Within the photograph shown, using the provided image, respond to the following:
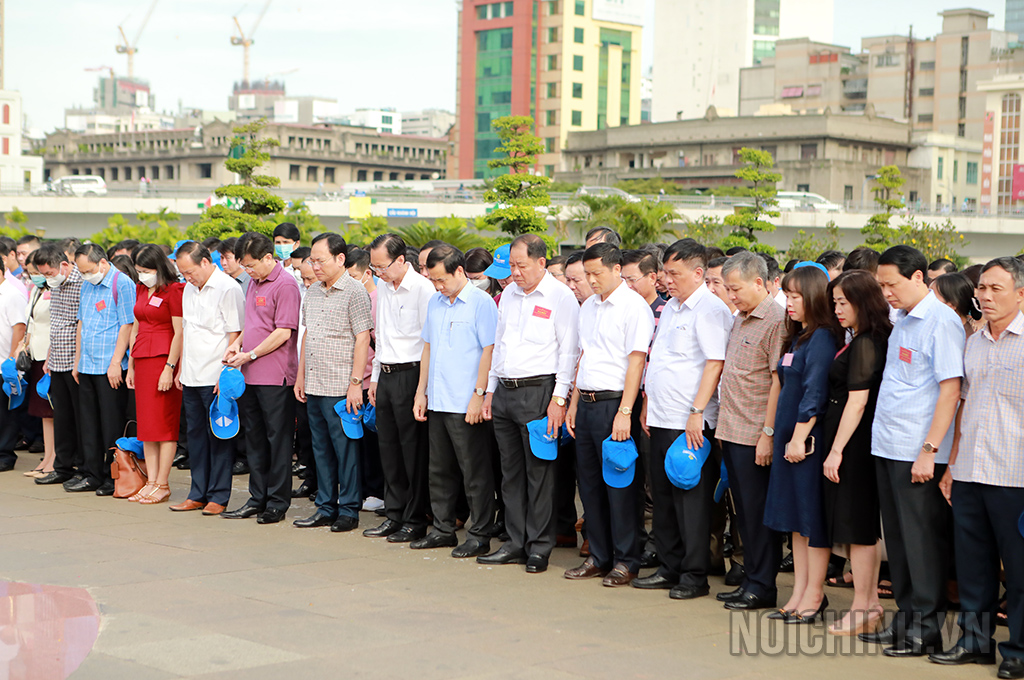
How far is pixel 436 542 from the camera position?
775cm

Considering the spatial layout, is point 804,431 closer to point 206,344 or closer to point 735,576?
point 735,576

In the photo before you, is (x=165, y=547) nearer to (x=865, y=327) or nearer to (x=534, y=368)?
(x=534, y=368)

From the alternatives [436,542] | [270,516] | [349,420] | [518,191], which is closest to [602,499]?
[436,542]

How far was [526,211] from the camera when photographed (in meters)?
25.5

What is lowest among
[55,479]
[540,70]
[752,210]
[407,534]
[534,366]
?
[55,479]

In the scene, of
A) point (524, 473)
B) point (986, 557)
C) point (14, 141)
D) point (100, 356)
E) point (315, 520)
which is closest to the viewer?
point (986, 557)

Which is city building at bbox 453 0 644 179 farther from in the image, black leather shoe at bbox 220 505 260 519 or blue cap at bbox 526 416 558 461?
blue cap at bbox 526 416 558 461

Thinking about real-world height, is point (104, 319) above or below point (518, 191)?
below

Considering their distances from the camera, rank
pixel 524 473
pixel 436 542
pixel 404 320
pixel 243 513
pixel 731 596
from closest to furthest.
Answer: pixel 731 596 → pixel 524 473 → pixel 436 542 → pixel 404 320 → pixel 243 513

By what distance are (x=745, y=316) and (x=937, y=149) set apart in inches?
3663

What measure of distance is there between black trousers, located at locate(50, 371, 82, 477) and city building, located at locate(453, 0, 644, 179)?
98.5m

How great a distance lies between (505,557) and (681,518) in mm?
1322

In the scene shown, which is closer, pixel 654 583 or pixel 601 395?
pixel 654 583

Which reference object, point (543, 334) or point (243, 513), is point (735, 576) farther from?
point (243, 513)
